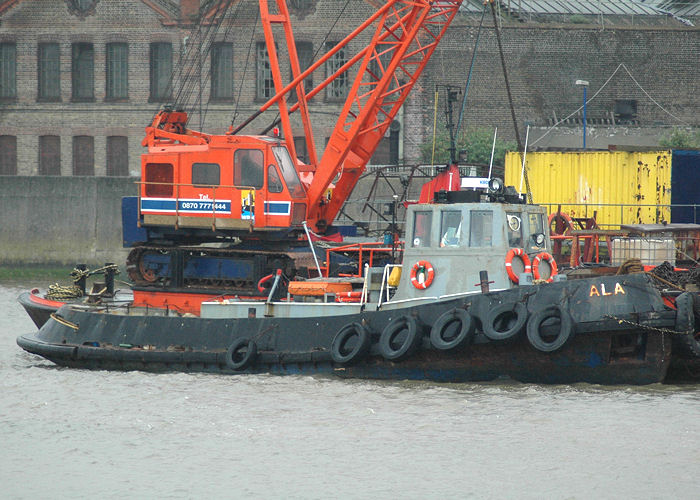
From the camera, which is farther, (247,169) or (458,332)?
(247,169)

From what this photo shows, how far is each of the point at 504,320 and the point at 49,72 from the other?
2690cm

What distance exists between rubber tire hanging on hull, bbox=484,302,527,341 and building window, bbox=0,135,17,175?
2703 centimetres

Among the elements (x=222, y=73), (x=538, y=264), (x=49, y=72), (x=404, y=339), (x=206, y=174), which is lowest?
(x=404, y=339)

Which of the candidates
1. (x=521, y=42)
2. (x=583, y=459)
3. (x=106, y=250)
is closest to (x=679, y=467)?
(x=583, y=459)

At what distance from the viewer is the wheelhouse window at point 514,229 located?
15.5m

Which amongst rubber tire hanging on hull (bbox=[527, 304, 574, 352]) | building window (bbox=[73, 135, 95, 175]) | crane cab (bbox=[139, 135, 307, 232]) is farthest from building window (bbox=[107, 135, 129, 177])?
rubber tire hanging on hull (bbox=[527, 304, 574, 352])

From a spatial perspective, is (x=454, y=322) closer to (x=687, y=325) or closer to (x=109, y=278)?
(x=687, y=325)

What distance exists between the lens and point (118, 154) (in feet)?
125

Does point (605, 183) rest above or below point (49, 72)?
below

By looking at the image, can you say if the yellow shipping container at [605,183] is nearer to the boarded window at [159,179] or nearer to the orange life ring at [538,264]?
the orange life ring at [538,264]

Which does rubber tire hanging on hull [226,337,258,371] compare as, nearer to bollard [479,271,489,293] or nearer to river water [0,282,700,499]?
river water [0,282,700,499]

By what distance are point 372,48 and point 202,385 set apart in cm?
731

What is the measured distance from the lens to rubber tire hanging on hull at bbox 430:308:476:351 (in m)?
14.9

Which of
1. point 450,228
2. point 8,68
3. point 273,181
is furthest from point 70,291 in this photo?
point 8,68
